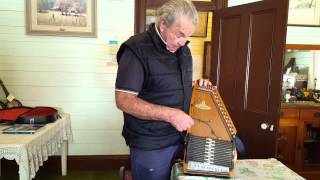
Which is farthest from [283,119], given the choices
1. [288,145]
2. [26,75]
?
[26,75]

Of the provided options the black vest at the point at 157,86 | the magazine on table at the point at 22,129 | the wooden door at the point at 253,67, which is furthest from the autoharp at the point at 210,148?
the magazine on table at the point at 22,129

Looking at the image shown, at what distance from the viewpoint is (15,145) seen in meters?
1.89

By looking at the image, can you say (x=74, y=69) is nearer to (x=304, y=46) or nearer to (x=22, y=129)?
(x=22, y=129)

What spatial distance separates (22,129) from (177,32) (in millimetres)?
1589

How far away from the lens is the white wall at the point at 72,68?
3.05m

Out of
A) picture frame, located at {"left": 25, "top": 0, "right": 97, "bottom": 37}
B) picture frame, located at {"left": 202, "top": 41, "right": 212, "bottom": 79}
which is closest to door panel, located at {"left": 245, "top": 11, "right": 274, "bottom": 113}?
picture frame, located at {"left": 25, "top": 0, "right": 97, "bottom": 37}

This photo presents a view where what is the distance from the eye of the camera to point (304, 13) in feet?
11.0

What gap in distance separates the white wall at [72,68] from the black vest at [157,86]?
73.5 inches

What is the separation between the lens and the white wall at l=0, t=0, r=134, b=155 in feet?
10.0

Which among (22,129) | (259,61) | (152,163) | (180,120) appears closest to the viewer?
(180,120)

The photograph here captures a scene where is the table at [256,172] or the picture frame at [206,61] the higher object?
the picture frame at [206,61]

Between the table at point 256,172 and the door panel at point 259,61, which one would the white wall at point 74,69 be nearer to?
the door panel at point 259,61

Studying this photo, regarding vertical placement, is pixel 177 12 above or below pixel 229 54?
above

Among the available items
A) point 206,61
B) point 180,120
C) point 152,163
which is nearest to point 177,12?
point 180,120
